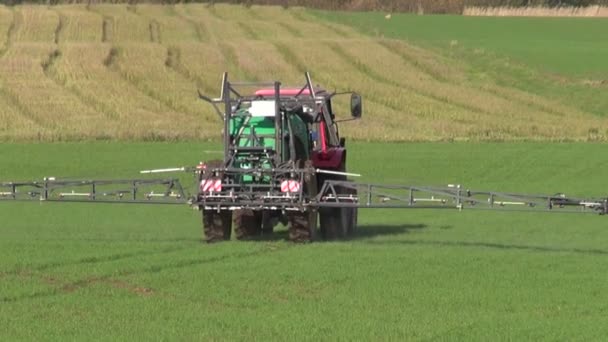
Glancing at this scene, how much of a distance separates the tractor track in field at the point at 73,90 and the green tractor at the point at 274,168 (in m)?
23.3

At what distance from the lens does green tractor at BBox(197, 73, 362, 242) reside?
1984 centimetres

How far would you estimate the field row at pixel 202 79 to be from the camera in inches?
1737

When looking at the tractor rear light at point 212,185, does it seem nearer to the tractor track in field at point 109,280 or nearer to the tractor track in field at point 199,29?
the tractor track in field at point 109,280

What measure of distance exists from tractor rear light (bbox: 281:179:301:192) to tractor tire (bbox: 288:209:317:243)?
480 mm

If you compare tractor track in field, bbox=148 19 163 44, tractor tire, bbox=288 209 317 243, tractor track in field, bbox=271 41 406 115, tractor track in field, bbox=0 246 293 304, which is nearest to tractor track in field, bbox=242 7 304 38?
tractor track in field, bbox=271 41 406 115

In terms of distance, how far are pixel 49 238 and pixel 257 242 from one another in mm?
3230

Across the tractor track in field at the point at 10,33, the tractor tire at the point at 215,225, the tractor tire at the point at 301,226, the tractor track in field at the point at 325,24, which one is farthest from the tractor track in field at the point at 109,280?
the tractor track in field at the point at 325,24

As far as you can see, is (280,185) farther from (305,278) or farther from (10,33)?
(10,33)

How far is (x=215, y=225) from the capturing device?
815 inches

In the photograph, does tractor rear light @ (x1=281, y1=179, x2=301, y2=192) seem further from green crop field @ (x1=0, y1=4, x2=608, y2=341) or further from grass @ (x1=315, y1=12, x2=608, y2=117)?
grass @ (x1=315, y1=12, x2=608, y2=117)

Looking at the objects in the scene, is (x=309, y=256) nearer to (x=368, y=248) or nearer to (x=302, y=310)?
(x=368, y=248)

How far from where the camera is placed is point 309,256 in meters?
18.4

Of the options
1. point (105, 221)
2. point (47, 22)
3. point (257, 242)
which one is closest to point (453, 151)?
point (105, 221)

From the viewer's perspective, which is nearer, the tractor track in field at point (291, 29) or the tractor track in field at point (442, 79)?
the tractor track in field at point (442, 79)
